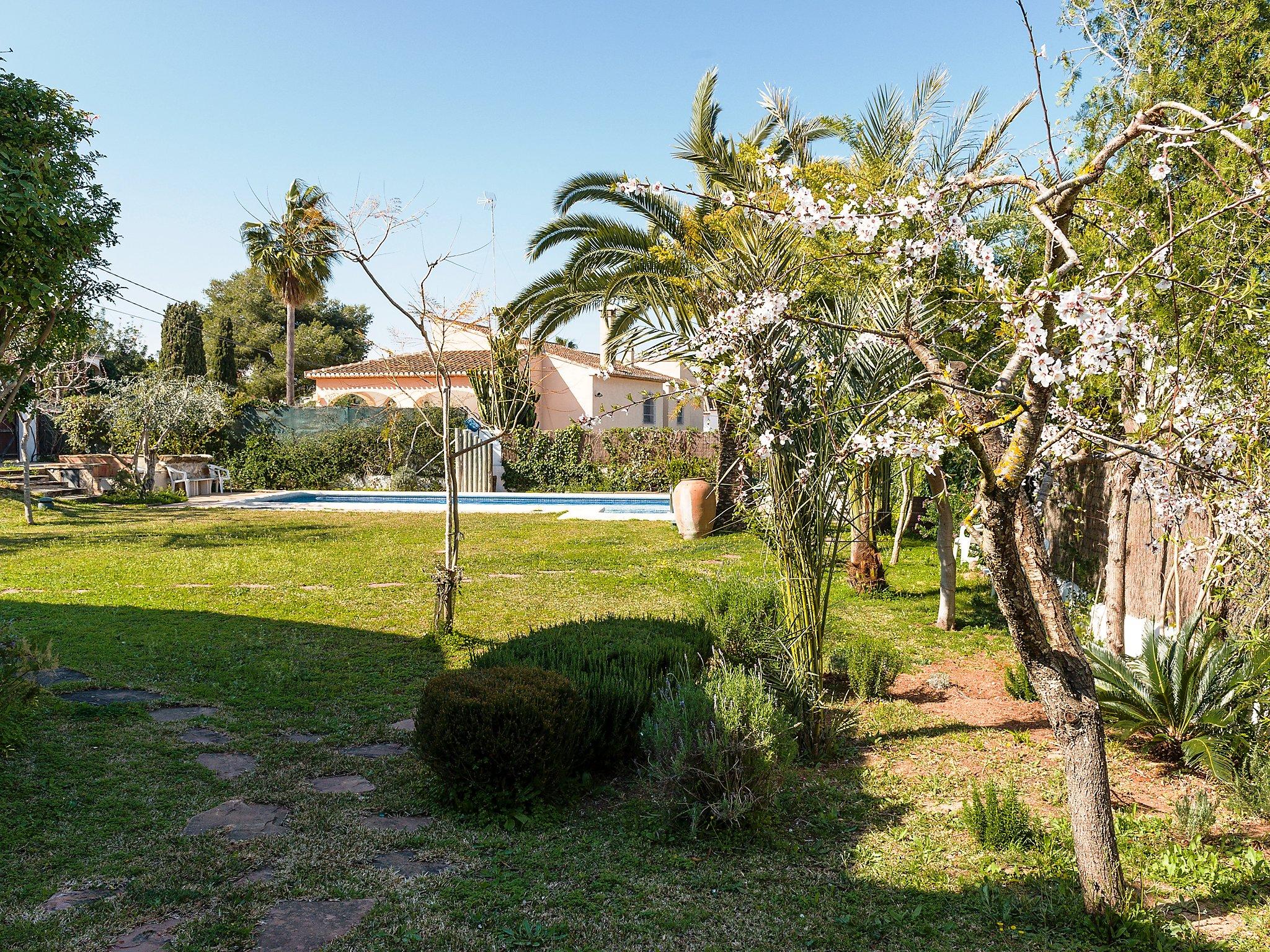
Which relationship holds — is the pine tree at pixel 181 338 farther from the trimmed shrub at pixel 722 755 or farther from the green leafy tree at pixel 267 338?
the trimmed shrub at pixel 722 755

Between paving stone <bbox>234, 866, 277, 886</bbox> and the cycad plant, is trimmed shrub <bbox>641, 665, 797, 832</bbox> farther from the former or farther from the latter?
the cycad plant

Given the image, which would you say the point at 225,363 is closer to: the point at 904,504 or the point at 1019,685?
the point at 904,504

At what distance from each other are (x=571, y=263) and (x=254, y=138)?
19.8ft

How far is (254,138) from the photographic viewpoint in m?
13.7

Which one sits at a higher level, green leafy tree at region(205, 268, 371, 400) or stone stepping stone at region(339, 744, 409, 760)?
green leafy tree at region(205, 268, 371, 400)

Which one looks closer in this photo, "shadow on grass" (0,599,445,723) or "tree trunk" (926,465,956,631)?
"shadow on grass" (0,599,445,723)

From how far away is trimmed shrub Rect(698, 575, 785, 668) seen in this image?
4.89 metres

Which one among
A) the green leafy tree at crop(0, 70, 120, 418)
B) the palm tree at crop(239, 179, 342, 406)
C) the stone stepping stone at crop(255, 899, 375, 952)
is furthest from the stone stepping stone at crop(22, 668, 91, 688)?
the palm tree at crop(239, 179, 342, 406)

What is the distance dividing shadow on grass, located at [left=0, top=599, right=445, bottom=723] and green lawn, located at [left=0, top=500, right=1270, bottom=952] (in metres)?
0.03

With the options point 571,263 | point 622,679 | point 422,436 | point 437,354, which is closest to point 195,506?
point 422,436

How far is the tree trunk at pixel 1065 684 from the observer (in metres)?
2.59

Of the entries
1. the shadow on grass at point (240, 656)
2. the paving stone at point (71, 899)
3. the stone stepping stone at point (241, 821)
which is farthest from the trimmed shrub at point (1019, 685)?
the paving stone at point (71, 899)

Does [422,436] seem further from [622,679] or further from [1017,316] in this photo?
[1017,316]

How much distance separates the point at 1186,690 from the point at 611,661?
2.88 metres
